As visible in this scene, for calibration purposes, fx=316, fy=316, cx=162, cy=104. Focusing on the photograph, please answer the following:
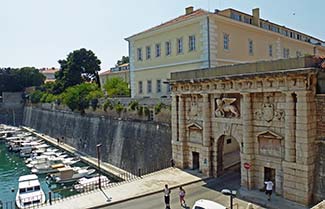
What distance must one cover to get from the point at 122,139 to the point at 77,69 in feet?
131

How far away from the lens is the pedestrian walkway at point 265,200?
1550 centimetres

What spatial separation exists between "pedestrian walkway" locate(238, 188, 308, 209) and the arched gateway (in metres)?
Answer: 0.35

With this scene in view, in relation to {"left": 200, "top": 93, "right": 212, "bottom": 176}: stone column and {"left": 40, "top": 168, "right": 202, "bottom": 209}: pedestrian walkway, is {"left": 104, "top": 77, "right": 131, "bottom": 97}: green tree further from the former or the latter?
{"left": 200, "top": 93, "right": 212, "bottom": 176}: stone column

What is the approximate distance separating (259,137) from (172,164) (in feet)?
27.0

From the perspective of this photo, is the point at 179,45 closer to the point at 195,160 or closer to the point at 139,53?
the point at 139,53

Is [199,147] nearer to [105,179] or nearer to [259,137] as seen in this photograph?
[259,137]

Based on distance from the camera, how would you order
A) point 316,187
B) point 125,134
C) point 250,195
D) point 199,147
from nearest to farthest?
point 316,187
point 250,195
point 199,147
point 125,134

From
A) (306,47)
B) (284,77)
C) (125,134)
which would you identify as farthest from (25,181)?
(306,47)

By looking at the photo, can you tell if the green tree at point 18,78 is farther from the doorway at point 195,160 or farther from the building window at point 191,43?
the doorway at point 195,160

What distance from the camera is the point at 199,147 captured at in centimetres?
2180

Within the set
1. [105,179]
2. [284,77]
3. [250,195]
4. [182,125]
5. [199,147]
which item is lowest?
[105,179]

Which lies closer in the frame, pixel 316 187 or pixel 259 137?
pixel 316 187

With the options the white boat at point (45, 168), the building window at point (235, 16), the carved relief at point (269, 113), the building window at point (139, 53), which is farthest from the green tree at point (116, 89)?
the carved relief at point (269, 113)

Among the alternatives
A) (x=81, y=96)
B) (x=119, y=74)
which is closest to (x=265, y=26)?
(x=81, y=96)
